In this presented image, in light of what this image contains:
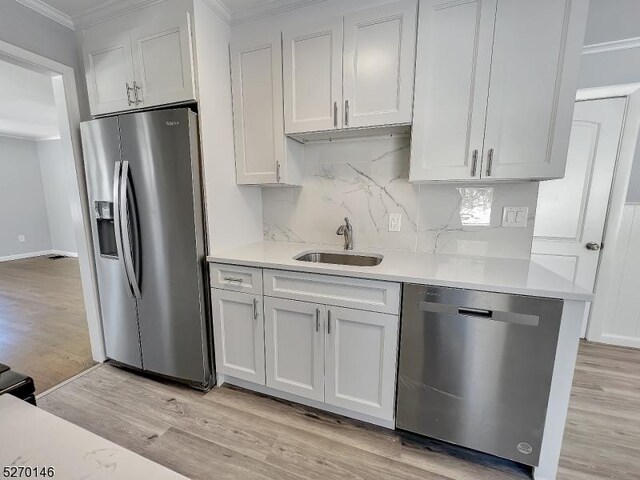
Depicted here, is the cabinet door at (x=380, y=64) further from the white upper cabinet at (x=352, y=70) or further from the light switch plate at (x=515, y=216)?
the light switch plate at (x=515, y=216)

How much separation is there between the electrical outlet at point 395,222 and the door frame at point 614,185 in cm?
168

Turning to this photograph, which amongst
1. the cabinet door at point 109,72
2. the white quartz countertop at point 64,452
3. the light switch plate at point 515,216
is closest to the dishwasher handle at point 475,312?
the light switch plate at point 515,216

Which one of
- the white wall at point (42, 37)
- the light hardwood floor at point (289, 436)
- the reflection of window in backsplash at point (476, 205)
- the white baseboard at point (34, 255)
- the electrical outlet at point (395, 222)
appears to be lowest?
the light hardwood floor at point (289, 436)

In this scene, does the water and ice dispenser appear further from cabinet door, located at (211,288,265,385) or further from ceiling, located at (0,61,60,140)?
ceiling, located at (0,61,60,140)

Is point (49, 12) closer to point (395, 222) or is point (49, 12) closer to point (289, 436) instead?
point (395, 222)

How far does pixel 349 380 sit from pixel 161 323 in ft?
4.32

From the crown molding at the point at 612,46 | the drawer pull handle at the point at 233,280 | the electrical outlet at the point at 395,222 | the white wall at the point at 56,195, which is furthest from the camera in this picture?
the white wall at the point at 56,195

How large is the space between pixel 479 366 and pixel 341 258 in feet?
3.47

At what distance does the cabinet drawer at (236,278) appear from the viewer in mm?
1735

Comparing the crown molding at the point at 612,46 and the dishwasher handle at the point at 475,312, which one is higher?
the crown molding at the point at 612,46

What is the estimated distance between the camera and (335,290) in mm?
1558

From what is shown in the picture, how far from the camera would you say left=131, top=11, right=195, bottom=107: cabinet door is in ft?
5.47

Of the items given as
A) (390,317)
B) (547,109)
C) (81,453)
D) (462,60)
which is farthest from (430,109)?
(81,453)

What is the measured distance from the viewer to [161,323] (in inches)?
76.0
